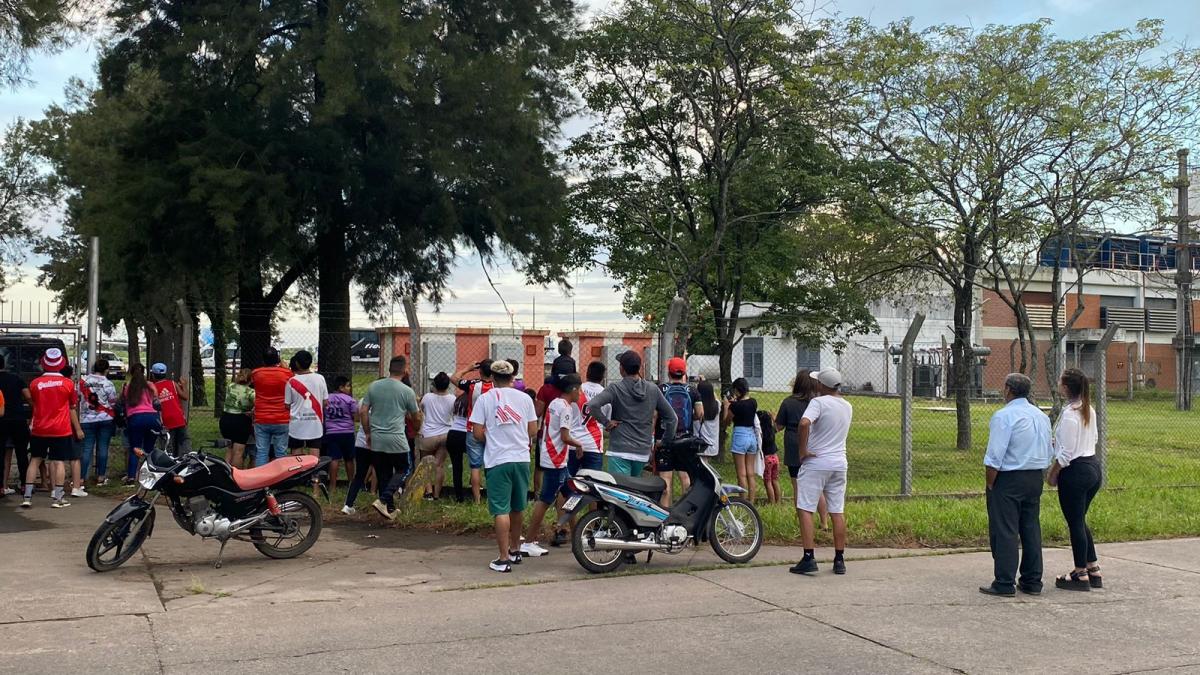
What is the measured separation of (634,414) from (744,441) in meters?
3.21

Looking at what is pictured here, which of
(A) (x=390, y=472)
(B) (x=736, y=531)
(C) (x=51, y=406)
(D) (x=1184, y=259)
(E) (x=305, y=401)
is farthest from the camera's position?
(D) (x=1184, y=259)

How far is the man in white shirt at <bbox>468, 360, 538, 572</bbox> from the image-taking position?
862 centimetres

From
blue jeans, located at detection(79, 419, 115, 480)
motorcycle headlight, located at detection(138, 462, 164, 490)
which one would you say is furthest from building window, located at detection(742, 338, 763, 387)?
motorcycle headlight, located at detection(138, 462, 164, 490)

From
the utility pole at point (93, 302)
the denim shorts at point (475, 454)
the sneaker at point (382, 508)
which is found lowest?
the sneaker at point (382, 508)

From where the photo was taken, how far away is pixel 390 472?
37.2 feet

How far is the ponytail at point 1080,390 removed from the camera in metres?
8.12

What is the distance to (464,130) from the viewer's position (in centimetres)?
1678

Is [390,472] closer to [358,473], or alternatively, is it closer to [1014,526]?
[358,473]

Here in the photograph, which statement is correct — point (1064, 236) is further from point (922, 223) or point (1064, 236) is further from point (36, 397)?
point (36, 397)

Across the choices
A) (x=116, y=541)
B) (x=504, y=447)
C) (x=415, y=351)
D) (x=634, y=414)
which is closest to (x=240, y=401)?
(x=415, y=351)

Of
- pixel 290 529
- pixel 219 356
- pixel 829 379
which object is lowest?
pixel 290 529

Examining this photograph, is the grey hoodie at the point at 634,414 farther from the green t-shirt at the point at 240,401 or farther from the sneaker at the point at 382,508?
the green t-shirt at the point at 240,401

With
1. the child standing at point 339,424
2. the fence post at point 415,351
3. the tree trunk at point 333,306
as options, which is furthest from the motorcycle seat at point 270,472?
the tree trunk at point 333,306

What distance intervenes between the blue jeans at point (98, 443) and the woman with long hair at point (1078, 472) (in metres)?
11.0
